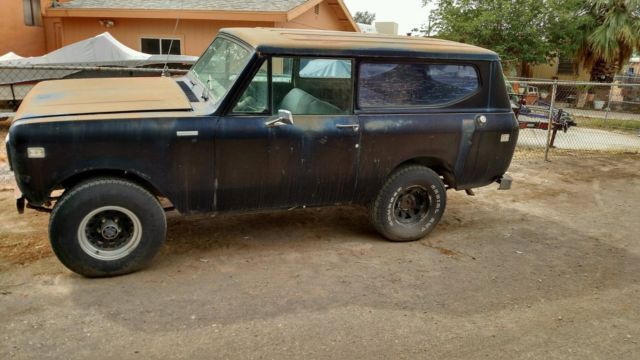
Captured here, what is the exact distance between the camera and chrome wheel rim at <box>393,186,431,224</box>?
5.04 m

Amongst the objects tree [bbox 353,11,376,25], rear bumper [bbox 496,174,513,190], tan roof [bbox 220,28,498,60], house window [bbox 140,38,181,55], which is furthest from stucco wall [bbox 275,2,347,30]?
tree [bbox 353,11,376,25]

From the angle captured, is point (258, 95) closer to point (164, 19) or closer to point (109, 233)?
point (109, 233)

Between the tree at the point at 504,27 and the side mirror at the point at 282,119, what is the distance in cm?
1839

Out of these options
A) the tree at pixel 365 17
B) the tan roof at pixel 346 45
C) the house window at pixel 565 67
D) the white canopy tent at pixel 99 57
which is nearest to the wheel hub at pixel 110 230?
the tan roof at pixel 346 45

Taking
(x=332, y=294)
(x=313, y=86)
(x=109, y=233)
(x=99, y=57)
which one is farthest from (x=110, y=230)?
(x=99, y=57)

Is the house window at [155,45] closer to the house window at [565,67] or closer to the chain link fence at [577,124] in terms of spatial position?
the chain link fence at [577,124]

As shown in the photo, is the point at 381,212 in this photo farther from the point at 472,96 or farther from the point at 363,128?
the point at 472,96

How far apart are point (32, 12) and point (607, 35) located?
21159mm

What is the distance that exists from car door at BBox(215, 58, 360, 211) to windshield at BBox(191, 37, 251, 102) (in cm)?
21

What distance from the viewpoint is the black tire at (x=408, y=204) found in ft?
16.0

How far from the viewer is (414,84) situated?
4.81m

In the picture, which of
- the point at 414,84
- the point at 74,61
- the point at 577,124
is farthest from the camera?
the point at 577,124

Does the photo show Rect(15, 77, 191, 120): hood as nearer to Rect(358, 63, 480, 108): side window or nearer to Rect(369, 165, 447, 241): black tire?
Rect(358, 63, 480, 108): side window

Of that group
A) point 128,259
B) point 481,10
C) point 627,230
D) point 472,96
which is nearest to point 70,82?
point 128,259
